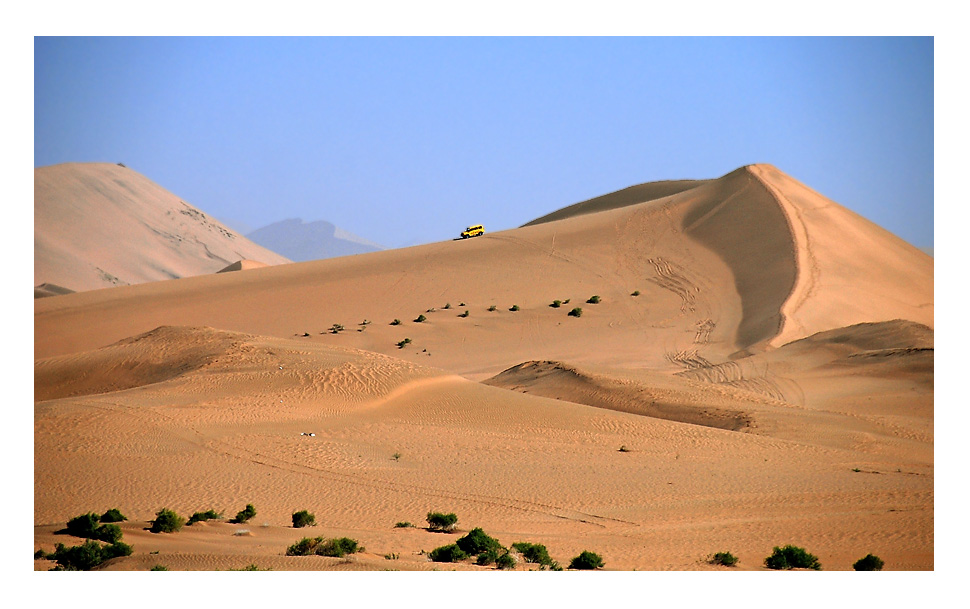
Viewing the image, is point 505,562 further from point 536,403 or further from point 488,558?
point 536,403

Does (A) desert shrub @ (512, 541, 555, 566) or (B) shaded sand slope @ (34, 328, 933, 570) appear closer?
(A) desert shrub @ (512, 541, 555, 566)

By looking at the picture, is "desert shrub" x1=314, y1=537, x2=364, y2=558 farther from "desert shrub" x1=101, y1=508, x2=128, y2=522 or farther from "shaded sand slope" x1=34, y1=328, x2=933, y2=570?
"desert shrub" x1=101, y1=508, x2=128, y2=522

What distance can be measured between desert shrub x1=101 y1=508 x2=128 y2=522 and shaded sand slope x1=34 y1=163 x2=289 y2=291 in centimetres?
8193

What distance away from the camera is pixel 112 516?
12688mm

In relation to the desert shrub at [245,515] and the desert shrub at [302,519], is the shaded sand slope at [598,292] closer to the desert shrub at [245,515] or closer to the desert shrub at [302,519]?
the desert shrub at [245,515]

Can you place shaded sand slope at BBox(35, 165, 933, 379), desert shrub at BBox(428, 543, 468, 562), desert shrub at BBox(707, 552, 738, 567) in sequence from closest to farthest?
desert shrub at BBox(428, 543, 468, 562), desert shrub at BBox(707, 552, 738, 567), shaded sand slope at BBox(35, 165, 933, 379)

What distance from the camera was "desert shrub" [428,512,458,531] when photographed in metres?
13.3

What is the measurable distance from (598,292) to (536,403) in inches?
790

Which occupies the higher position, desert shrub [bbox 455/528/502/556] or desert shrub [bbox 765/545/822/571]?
desert shrub [bbox 455/528/502/556]

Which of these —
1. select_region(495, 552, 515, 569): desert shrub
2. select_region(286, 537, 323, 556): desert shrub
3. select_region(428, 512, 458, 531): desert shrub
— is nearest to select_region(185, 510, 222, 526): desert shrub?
select_region(286, 537, 323, 556): desert shrub

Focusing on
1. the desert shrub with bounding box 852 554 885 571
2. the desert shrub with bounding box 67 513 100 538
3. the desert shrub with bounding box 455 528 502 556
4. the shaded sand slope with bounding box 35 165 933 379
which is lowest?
the desert shrub with bounding box 852 554 885 571

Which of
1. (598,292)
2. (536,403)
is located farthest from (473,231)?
(536,403)

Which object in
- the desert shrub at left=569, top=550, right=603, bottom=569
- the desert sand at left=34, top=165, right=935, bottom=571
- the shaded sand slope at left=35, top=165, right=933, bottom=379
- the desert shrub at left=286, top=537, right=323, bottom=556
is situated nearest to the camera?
the desert shrub at left=569, top=550, right=603, bottom=569

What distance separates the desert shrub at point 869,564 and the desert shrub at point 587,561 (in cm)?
359
